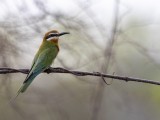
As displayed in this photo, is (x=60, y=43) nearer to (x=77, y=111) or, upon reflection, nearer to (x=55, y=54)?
(x=55, y=54)

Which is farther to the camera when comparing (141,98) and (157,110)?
(157,110)

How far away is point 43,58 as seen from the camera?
4828 millimetres

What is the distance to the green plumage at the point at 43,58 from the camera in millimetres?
4336

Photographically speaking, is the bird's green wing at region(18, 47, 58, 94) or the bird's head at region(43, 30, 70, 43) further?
the bird's head at region(43, 30, 70, 43)

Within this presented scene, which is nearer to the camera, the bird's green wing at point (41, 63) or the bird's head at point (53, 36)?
the bird's green wing at point (41, 63)

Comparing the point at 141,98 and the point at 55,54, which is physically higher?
the point at 55,54

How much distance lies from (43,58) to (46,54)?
10cm

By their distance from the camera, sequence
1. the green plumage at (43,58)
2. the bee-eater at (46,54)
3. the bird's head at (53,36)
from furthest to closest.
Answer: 1. the bird's head at (53,36)
2. the bee-eater at (46,54)
3. the green plumage at (43,58)

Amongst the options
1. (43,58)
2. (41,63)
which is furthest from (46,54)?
(41,63)

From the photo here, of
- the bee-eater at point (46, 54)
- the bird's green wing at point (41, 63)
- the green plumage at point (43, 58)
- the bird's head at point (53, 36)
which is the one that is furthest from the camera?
the bird's head at point (53, 36)

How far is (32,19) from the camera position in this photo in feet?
15.0

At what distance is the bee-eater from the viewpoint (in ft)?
14.7

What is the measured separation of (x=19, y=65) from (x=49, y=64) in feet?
0.66

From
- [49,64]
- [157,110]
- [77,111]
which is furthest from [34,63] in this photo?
[157,110]
